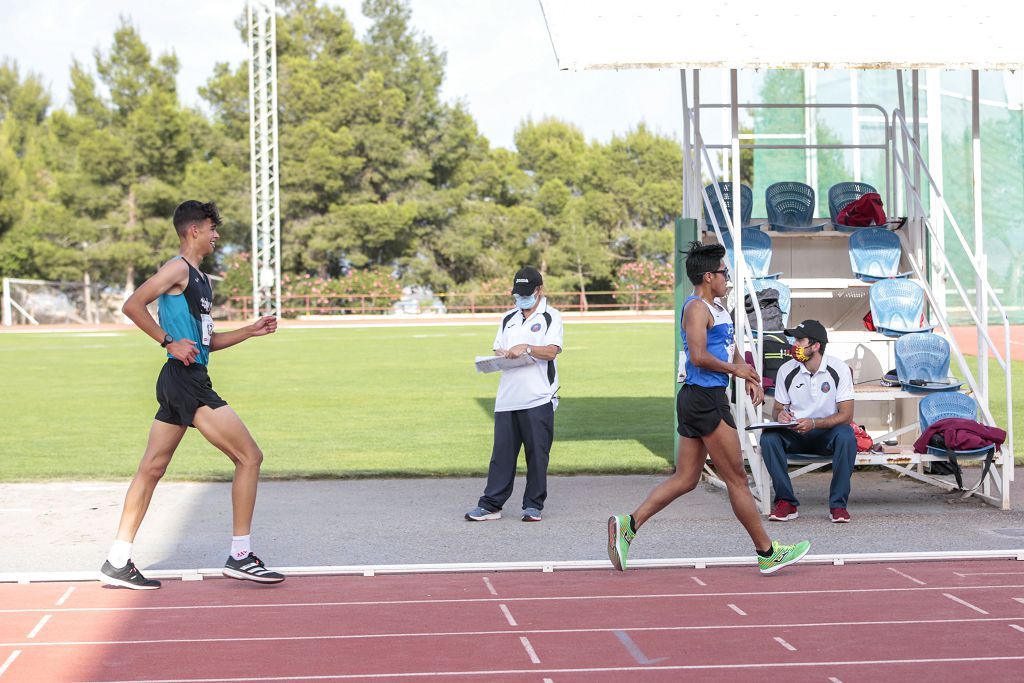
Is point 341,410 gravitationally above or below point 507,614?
below

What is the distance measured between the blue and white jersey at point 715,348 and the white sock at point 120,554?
323cm

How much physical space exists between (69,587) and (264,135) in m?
46.7

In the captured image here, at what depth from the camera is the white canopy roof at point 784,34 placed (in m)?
9.42

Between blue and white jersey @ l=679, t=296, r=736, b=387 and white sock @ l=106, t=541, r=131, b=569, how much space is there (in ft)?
10.6

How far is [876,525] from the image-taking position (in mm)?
9055

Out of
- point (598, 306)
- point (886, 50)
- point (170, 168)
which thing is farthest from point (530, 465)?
point (170, 168)

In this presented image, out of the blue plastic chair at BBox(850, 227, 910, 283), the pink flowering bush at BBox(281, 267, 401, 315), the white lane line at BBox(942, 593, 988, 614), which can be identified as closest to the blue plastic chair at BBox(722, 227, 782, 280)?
the blue plastic chair at BBox(850, 227, 910, 283)

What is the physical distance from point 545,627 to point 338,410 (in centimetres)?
1246

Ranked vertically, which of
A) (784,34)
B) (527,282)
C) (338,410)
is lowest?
(338,410)

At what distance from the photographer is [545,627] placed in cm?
622

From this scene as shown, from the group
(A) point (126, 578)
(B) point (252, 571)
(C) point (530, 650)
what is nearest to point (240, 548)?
(B) point (252, 571)

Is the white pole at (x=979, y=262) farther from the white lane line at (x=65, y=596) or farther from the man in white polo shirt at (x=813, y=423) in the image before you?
the white lane line at (x=65, y=596)

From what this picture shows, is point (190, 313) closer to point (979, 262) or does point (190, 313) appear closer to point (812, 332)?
point (812, 332)

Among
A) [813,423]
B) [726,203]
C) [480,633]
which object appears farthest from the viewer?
[726,203]
